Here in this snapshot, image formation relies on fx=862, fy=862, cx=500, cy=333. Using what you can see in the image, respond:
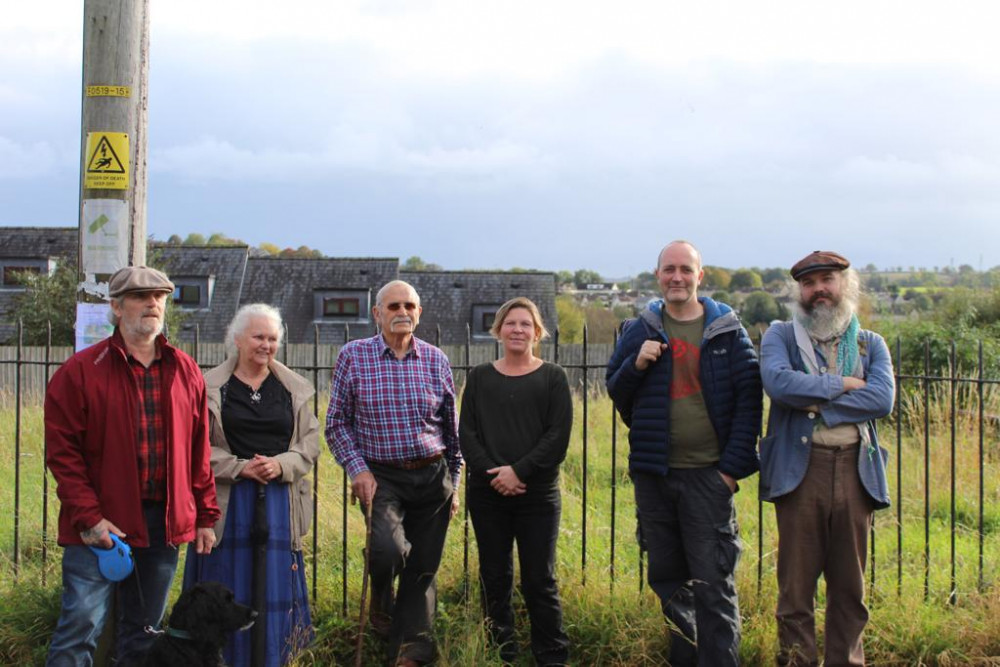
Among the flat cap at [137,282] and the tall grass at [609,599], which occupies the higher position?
the flat cap at [137,282]

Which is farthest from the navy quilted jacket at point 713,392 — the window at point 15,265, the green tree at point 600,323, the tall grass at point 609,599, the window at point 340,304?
the green tree at point 600,323

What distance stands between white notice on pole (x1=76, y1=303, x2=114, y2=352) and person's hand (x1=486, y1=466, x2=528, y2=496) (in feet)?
6.78

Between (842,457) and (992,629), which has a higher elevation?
(842,457)

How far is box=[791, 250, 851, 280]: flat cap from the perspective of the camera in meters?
3.82

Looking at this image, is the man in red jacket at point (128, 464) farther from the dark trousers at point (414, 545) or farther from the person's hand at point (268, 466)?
the dark trousers at point (414, 545)

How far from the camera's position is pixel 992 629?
4320 millimetres

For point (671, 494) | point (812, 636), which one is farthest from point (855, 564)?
point (671, 494)

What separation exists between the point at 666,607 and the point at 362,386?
179 cm

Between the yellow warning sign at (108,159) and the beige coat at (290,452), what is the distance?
1155 millimetres

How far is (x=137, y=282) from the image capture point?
3508mm

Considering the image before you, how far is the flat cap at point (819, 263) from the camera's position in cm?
382

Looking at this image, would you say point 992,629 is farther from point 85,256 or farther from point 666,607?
point 85,256

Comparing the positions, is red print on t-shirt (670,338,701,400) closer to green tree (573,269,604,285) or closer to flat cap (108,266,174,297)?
flat cap (108,266,174,297)

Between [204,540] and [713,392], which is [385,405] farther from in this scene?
[713,392]
